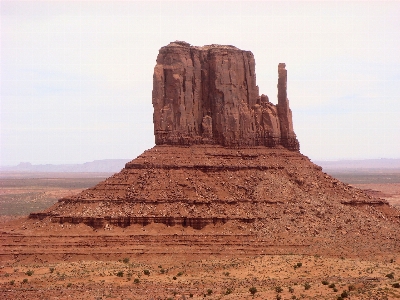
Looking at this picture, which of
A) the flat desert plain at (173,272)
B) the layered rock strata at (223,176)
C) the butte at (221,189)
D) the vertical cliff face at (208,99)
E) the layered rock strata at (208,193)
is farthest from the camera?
the vertical cliff face at (208,99)

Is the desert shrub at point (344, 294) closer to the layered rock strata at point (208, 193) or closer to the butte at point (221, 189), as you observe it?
the butte at point (221, 189)

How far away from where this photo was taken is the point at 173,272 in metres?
70.4

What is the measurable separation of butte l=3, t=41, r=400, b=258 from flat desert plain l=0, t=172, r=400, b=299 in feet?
1.51

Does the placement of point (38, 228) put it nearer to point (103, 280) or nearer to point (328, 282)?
point (103, 280)

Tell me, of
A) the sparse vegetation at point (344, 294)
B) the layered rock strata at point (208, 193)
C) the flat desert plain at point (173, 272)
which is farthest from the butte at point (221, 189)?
the sparse vegetation at point (344, 294)

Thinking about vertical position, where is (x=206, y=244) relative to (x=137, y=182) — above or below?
below

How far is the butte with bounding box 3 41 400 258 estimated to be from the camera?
76812mm

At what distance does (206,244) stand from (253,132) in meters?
16.2

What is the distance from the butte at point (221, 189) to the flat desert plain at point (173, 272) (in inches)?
18.1

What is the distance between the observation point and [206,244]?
2997 inches

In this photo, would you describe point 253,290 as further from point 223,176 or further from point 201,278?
point 223,176

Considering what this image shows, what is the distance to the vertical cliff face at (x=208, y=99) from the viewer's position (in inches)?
3406

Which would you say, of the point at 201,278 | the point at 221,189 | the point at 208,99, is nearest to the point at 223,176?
the point at 221,189

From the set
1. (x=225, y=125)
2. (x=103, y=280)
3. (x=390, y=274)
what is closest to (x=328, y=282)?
(x=390, y=274)
